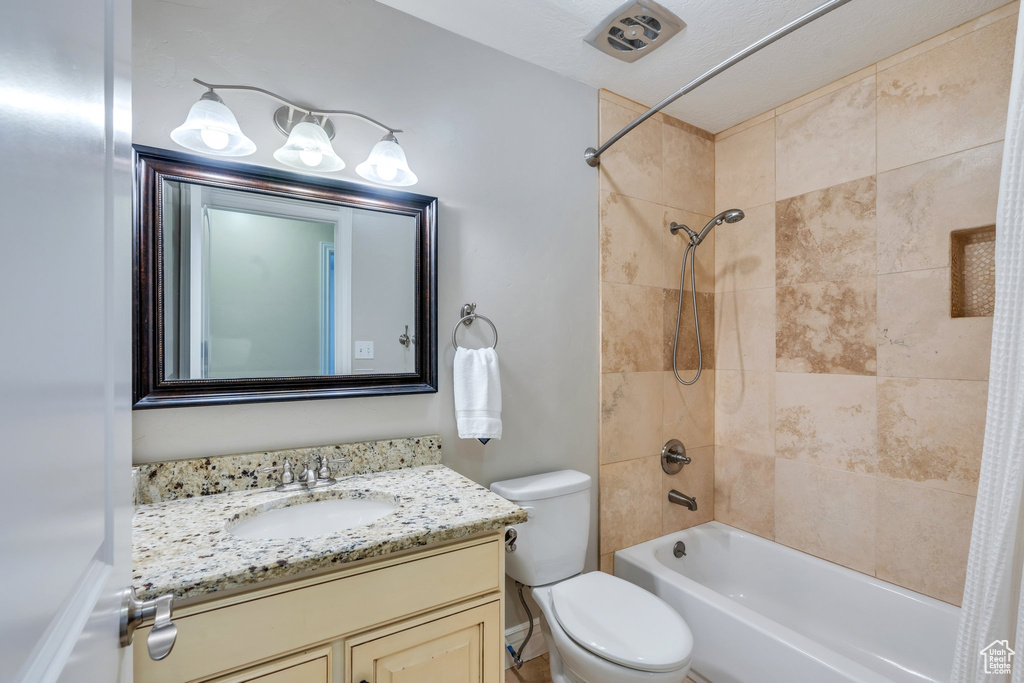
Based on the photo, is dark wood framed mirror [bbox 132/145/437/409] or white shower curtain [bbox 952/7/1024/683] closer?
white shower curtain [bbox 952/7/1024/683]

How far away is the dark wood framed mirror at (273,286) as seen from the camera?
3.92ft

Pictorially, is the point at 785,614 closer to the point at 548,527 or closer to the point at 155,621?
the point at 548,527

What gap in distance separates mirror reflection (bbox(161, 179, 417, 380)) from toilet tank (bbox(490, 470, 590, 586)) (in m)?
0.62

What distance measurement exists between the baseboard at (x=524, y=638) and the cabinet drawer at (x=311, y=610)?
0.86m

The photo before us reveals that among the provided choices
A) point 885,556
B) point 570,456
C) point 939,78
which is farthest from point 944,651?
point 939,78

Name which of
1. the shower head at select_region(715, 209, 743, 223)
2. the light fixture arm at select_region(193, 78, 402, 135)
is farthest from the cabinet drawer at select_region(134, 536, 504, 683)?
the shower head at select_region(715, 209, 743, 223)

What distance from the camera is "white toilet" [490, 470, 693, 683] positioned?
1.27 m

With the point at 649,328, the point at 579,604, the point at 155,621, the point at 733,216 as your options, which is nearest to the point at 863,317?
the point at 733,216

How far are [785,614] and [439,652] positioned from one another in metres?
1.69

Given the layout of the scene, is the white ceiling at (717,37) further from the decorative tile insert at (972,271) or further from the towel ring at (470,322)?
the towel ring at (470,322)

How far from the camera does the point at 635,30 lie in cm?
162

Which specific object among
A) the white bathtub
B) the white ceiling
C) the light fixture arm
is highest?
the white ceiling

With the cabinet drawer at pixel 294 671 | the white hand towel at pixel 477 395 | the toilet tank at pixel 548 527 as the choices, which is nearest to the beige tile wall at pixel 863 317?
the toilet tank at pixel 548 527

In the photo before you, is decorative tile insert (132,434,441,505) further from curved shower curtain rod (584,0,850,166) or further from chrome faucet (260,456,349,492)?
curved shower curtain rod (584,0,850,166)
